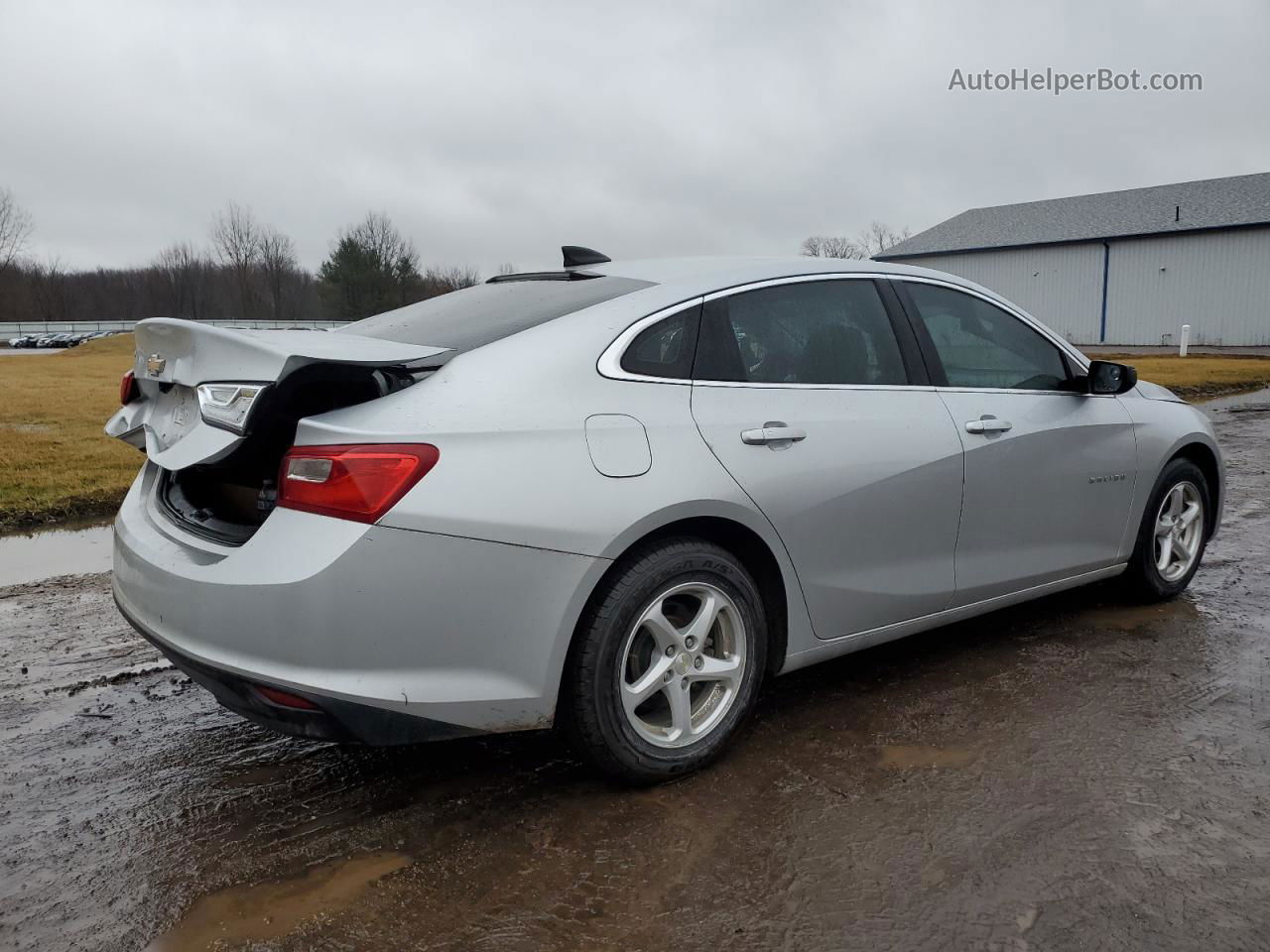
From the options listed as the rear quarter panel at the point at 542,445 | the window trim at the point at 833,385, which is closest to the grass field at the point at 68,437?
the rear quarter panel at the point at 542,445

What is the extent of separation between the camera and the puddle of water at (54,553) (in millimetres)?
5637

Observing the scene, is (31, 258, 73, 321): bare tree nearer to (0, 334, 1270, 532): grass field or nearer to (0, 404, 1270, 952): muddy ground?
(0, 334, 1270, 532): grass field

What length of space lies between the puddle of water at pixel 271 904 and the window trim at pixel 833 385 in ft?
4.74

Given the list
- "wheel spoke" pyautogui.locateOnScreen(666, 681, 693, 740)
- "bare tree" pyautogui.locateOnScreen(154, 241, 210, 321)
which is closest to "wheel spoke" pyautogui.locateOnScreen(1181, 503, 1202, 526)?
"wheel spoke" pyautogui.locateOnScreen(666, 681, 693, 740)

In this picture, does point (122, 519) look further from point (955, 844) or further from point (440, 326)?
point (955, 844)

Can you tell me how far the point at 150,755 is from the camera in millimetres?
3197

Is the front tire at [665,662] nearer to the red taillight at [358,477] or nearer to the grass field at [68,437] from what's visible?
the red taillight at [358,477]

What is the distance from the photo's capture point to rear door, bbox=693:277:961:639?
3057 millimetres

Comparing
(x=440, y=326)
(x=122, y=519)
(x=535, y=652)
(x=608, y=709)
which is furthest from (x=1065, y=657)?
(x=122, y=519)

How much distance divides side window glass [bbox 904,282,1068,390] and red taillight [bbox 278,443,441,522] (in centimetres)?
214

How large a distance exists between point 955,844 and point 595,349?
164 cm

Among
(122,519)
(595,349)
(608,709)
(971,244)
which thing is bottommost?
(608,709)

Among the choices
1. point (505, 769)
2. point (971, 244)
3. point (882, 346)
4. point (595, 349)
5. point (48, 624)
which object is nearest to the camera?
point (595, 349)

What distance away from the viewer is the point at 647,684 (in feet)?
9.27
